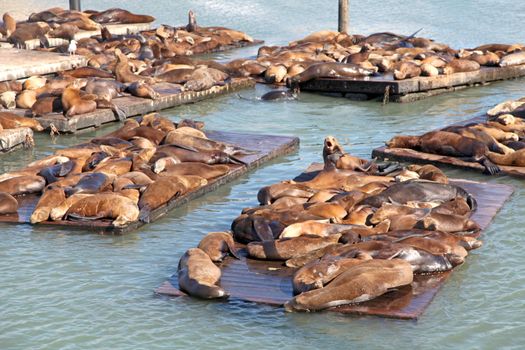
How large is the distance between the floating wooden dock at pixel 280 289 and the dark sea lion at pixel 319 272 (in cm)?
11

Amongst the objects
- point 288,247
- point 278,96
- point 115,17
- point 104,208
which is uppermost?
point 288,247

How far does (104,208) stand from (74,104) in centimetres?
425

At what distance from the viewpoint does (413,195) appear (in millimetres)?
7832

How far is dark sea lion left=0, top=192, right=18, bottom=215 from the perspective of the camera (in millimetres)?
8250

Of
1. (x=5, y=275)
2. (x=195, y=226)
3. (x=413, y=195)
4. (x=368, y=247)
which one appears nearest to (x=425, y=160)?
(x=413, y=195)

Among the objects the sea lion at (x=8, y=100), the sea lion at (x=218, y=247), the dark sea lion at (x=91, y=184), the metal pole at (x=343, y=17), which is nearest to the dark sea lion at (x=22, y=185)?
the dark sea lion at (x=91, y=184)

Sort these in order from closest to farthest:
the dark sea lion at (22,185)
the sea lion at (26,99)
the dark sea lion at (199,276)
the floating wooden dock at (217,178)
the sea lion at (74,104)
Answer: the dark sea lion at (199,276) → the floating wooden dock at (217,178) → the dark sea lion at (22,185) → the sea lion at (74,104) → the sea lion at (26,99)

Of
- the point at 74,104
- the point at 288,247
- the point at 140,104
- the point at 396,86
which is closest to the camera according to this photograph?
the point at 288,247

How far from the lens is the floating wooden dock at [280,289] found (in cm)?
594

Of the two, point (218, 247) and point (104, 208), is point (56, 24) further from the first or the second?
point (218, 247)

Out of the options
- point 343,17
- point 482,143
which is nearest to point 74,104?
point 482,143

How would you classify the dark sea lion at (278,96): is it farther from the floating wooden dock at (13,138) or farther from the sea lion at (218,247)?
the sea lion at (218,247)

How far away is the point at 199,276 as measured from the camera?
6355 mm

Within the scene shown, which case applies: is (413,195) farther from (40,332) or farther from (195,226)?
(40,332)
